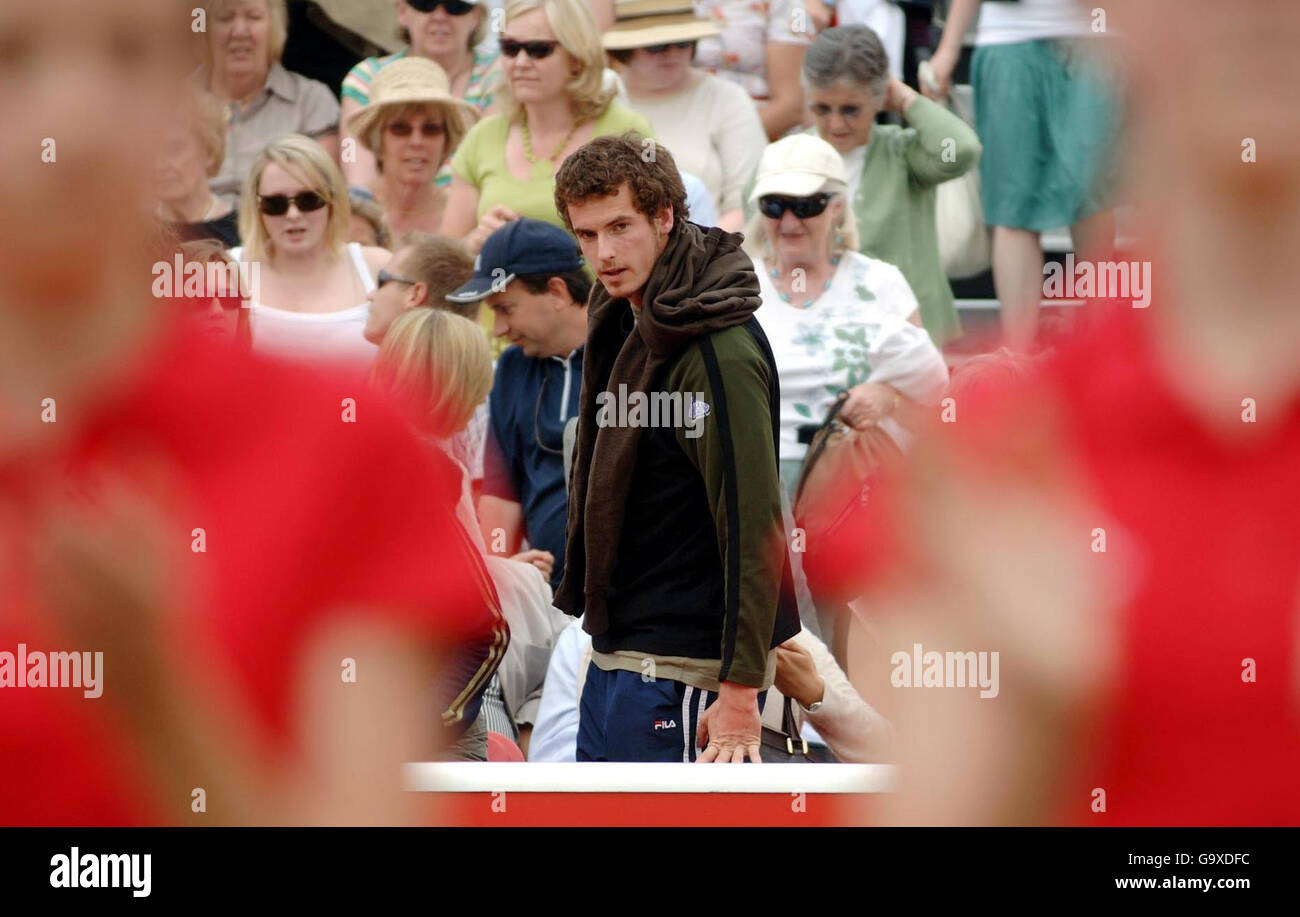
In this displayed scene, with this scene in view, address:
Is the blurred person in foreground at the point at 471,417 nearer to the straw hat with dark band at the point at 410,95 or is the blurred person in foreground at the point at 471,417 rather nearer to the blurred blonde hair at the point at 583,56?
the blurred blonde hair at the point at 583,56

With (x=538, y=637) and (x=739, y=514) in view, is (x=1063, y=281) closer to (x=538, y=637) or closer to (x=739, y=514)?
(x=739, y=514)

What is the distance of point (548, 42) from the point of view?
12.9 ft

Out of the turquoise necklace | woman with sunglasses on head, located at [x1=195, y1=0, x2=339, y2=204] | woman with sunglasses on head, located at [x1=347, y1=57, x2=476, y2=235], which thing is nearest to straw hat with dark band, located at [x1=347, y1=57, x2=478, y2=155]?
woman with sunglasses on head, located at [x1=347, y1=57, x2=476, y2=235]

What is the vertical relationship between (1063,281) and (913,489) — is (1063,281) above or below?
above

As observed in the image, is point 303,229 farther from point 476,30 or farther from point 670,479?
point 670,479

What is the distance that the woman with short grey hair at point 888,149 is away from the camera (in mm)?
4004

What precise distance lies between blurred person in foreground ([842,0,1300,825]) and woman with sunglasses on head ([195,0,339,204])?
3.87m

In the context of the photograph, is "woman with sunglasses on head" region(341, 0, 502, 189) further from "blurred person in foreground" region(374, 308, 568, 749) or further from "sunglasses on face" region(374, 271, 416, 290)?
"blurred person in foreground" region(374, 308, 568, 749)

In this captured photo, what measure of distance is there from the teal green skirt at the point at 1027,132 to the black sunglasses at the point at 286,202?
1.64 meters

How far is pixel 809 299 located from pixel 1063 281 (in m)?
0.62

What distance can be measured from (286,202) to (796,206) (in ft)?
3.95

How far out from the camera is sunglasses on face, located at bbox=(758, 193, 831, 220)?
12.0 feet

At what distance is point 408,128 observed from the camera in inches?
173
